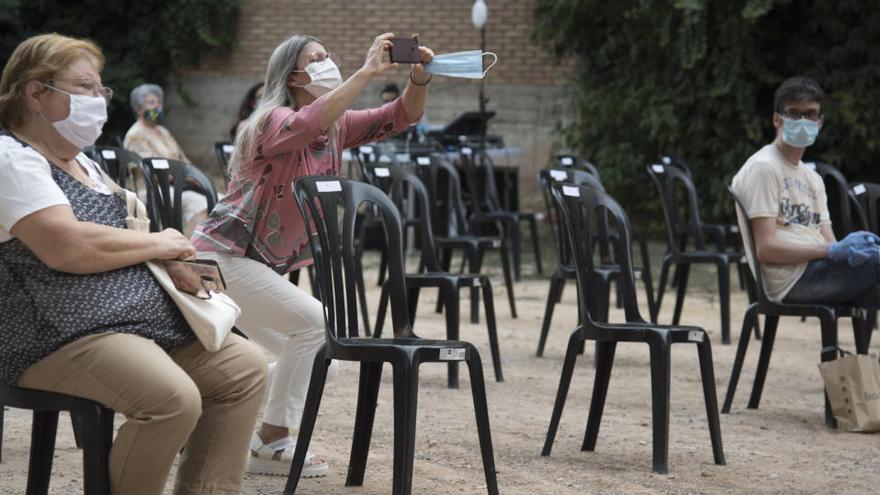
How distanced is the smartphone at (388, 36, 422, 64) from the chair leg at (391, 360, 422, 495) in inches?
44.4

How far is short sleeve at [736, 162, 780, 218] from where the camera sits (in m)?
5.84

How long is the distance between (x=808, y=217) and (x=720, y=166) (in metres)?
8.26

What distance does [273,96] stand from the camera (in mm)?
4703

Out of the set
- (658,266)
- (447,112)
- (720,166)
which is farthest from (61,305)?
(447,112)

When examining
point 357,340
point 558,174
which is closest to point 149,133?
point 558,174

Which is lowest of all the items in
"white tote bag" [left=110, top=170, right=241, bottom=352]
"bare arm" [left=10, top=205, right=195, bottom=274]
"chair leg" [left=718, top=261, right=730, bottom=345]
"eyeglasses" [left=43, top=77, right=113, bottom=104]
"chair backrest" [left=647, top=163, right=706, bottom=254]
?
"chair leg" [left=718, top=261, right=730, bottom=345]

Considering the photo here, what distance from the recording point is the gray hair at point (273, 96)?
15.1 ft

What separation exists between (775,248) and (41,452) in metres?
3.39

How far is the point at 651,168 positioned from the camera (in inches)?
336

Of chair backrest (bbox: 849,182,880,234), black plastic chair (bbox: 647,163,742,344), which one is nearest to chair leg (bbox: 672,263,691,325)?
black plastic chair (bbox: 647,163,742,344)

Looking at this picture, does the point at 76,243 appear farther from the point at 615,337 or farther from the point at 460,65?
the point at 615,337

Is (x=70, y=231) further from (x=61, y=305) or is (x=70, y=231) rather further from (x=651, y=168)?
(x=651, y=168)

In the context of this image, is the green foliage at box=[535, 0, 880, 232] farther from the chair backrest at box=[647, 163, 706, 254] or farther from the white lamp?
the chair backrest at box=[647, 163, 706, 254]

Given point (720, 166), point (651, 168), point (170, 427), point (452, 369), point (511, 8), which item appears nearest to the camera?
point (170, 427)
